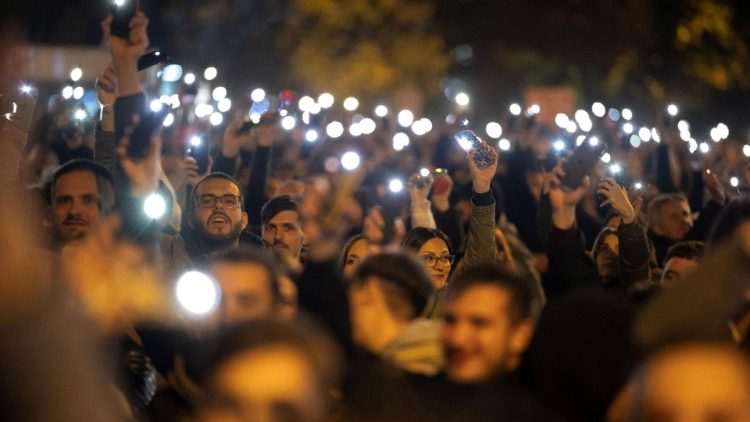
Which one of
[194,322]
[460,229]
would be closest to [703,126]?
[460,229]

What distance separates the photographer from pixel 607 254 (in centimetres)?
823

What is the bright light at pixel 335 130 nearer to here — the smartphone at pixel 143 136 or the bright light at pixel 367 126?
the bright light at pixel 367 126

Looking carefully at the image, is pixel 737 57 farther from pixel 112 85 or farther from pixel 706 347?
pixel 706 347

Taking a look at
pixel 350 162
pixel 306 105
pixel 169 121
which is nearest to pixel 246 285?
pixel 350 162

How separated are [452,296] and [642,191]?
15.6 ft

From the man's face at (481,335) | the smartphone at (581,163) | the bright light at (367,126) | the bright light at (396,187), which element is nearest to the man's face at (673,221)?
the smartphone at (581,163)

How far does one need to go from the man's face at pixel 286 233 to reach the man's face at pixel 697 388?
4.34 metres

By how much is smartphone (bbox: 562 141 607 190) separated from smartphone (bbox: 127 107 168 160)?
3406mm

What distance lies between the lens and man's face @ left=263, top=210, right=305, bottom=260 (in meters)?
7.79

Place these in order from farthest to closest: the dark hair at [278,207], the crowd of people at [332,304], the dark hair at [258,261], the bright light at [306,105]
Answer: the bright light at [306,105]
the dark hair at [278,207]
the dark hair at [258,261]
the crowd of people at [332,304]

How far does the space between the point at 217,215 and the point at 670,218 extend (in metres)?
3.52

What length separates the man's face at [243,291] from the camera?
4914mm

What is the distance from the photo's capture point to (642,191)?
9219mm

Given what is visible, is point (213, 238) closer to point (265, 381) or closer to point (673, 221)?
point (673, 221)
